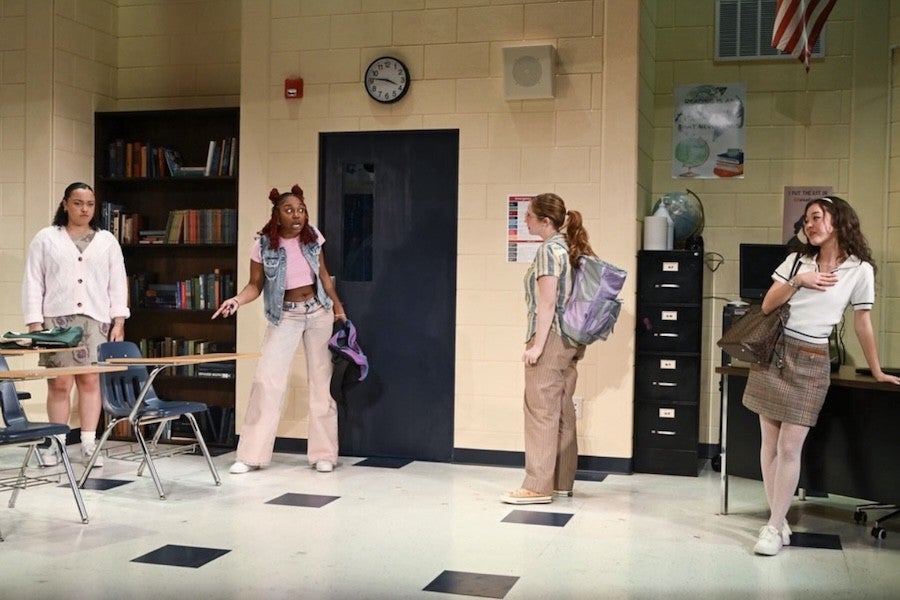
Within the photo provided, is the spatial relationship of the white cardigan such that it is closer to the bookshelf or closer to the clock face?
the bookshelf

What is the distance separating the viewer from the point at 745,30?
7242 millimetres

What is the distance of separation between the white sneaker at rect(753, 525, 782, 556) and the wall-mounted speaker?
3136mm

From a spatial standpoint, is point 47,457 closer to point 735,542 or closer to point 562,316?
point 562,316

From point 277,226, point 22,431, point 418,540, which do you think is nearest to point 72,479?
point 22,431

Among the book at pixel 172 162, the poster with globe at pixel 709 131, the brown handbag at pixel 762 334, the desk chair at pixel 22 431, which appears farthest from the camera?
the book at pixel 172 162

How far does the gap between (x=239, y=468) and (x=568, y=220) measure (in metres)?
2.46

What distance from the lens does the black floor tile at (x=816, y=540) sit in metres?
4.77

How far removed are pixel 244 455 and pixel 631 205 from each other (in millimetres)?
2783

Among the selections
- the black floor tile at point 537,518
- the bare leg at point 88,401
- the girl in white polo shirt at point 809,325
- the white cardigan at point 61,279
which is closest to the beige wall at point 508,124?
the white cardigan at point 61,279

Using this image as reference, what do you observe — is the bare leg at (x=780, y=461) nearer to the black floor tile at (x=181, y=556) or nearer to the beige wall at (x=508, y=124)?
the beige wall at (x=508, y=124)

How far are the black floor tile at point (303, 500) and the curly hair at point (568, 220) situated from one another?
178cm

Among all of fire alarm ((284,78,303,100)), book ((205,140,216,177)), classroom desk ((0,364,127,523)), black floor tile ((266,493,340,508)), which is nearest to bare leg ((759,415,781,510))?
black floor tile ((266,493,340,508))

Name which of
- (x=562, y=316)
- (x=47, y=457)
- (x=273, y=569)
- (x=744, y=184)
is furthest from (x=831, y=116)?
(x=47, y=457)

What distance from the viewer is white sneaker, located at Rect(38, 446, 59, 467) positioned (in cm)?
658
